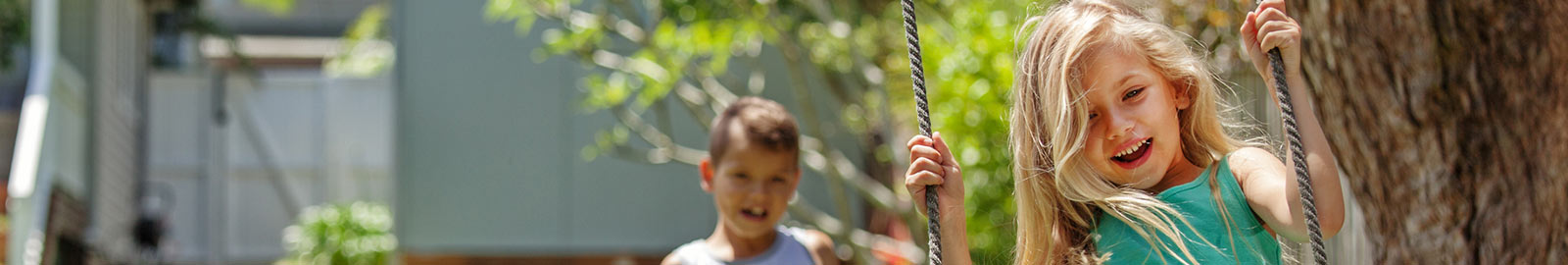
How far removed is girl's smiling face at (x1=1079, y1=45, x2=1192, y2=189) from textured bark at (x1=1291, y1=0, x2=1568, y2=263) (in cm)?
87

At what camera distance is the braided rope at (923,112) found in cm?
173

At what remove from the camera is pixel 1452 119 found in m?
2.54

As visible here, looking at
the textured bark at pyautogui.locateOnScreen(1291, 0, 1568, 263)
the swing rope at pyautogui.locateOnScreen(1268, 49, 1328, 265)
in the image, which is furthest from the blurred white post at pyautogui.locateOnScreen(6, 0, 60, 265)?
the swing rope at pyautogui.locateOnScreen(1268, 49, 1328, 265)

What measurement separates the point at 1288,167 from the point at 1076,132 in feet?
0.84

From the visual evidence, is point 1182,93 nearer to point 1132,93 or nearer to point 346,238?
point 1132,93

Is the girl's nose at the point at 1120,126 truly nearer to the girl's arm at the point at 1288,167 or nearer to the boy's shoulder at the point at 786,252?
the girl's arm at the point at 1288,167

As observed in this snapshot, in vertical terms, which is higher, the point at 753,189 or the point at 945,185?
the point at 753,189

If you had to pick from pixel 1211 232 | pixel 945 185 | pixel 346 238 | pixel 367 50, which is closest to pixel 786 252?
pixel 945 185

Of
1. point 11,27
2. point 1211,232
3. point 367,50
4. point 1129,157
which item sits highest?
point 367,50

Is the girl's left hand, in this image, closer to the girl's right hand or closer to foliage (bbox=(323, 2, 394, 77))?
the girl's right hand

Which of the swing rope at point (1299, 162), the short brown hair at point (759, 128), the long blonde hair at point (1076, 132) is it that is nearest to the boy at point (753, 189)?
the short brown hair at point (759, 128)

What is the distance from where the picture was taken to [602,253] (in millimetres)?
7906

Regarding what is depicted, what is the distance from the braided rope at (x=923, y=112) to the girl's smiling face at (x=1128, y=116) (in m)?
0.21

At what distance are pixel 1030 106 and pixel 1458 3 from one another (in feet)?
3.26
